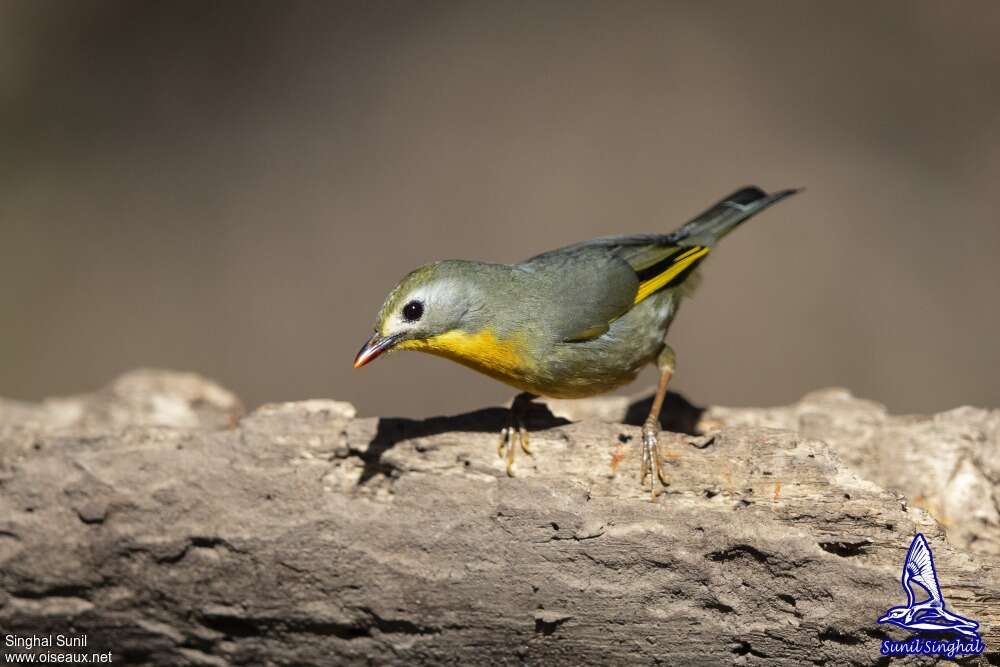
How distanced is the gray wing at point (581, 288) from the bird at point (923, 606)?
5.71 feet

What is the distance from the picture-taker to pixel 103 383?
8.41 meters

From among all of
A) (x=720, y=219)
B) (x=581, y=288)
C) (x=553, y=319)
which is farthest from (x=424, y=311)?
(x=720, y=219)

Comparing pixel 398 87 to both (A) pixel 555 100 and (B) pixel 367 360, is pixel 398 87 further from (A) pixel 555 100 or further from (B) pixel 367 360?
(B) pixel 367 360

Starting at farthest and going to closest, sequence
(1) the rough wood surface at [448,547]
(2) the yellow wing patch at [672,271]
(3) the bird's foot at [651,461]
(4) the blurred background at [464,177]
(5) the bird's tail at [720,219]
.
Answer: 1. (4) the blurred background at [464,177]
2. (5) the bird's tail at [720,219]
3. (2) the yellow wing patch at [672,271]
4. (3) the bird's foot at [651,461]
5. (1) the rough wood surface at [448,547]

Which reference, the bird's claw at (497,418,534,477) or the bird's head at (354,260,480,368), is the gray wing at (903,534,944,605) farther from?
the bird's head at (354,260,480,368)

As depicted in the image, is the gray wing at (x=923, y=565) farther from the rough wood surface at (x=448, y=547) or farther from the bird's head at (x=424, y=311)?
the bird's head at (x=424, y=311)

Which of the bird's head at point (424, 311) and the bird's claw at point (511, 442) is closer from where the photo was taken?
the bird's head at point (424, 311)

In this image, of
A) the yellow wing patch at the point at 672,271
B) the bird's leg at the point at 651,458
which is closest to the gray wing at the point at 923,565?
the bird's leg at the point at 651,458

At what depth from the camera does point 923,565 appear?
4.02 m

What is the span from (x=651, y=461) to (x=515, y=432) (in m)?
0.67

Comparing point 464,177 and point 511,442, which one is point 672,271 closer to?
point 511,442

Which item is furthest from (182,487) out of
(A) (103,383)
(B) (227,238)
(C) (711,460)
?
(B) (227,238)

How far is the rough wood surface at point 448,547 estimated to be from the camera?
410 centimetres

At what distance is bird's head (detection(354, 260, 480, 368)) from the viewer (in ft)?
14.3
